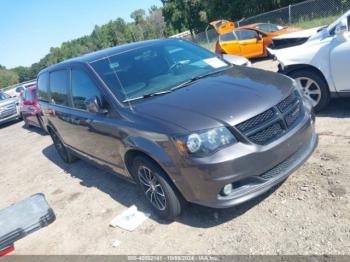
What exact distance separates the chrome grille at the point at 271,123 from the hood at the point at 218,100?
0.06 meters

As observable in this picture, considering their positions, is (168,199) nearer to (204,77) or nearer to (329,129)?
(204,77)

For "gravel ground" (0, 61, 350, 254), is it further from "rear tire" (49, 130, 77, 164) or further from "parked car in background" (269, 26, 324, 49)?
"parked car in background" (269, 26, 324, 49)

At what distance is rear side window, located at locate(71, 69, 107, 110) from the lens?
451 centimetres

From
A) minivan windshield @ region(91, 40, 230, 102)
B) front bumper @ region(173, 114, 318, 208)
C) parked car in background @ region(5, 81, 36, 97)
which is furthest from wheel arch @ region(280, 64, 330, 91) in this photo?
parked car in background @ region(5, 81, 36, 97)

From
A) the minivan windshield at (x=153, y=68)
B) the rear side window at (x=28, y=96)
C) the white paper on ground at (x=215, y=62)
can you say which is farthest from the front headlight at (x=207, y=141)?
the rear side window at (x=28, y=96)

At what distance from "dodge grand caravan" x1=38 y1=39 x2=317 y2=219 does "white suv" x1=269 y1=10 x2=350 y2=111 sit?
5.50ft

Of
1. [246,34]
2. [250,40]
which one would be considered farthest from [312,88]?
[246,34]

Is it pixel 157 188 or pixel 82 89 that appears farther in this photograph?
pixel 82 89

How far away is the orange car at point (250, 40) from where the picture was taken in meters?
13.9

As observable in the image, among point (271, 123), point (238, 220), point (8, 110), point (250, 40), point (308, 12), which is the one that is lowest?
point (308, 12)

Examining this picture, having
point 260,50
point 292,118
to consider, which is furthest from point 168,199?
point 260,50

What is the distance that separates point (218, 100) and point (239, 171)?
31.3 inches

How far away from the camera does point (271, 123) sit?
3.53 meters

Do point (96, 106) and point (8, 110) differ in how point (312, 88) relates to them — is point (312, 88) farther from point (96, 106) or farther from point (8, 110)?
point (8, 110)
